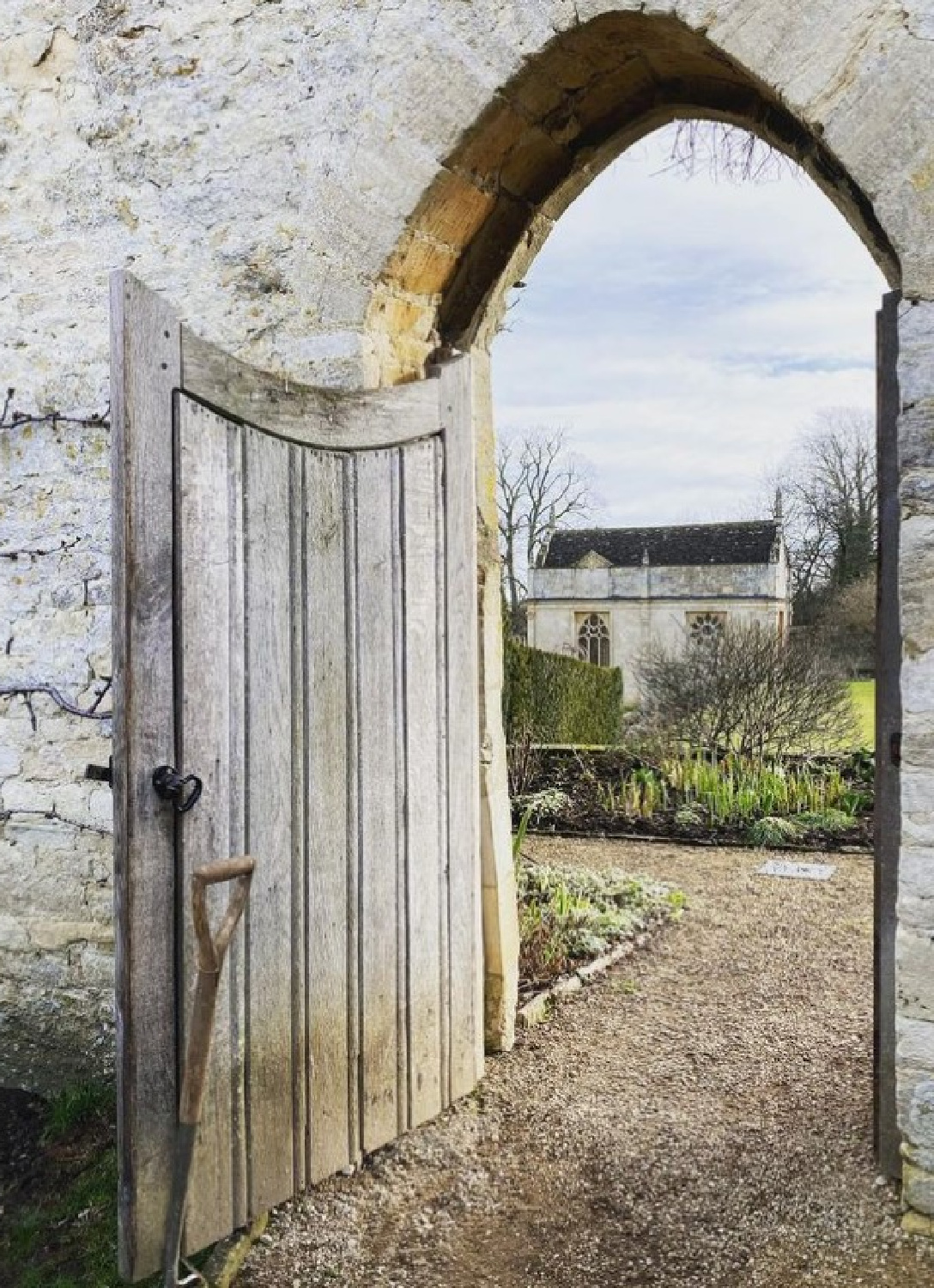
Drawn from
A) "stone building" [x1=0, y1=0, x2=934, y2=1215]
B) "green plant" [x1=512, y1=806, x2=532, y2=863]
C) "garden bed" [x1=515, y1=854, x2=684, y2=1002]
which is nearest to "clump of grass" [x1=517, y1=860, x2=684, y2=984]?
"garden bed" [x1=515, y1=854, x2=684, y2=1002]

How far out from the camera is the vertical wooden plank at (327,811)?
2.68m

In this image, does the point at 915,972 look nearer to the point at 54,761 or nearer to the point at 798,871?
the point at 54,761

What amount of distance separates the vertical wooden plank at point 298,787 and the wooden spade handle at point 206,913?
16.0 inches

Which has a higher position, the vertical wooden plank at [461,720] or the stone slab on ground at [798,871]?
the vertical wooden plank at [461,720]

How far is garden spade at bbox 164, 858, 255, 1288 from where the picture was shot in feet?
7.17

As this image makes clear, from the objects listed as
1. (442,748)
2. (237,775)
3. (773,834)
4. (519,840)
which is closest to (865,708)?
(773,834)

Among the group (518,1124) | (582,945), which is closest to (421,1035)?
(518,1124)

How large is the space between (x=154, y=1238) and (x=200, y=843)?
2.75 feet

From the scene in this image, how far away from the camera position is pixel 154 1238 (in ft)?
7.57

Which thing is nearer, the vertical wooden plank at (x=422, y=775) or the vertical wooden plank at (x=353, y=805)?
the vertical wooden plank at (x=353, y=805)

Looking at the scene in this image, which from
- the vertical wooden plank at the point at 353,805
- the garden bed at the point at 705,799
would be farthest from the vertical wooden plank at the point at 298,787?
the garden bed at the point at 705,799

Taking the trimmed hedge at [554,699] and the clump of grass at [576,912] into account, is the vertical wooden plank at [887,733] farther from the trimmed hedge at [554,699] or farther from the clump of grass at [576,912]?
the trimmed hedge at [554,699]

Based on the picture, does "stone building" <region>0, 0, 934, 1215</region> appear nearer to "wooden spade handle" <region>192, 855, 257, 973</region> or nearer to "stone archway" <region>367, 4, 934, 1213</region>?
"stone archway" <region>367, 4, 934, 1213</region>

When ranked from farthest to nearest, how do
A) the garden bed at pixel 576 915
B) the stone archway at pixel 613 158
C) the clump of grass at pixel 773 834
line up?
the clump of grass at pixel 773 834, the garden bed at pixel 576 915, the stone archway at pixel 613 158
